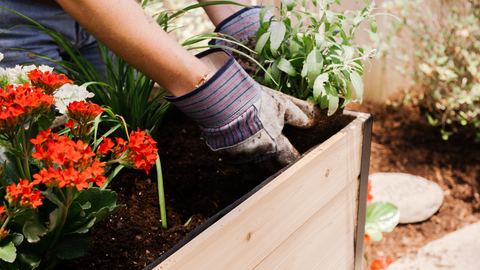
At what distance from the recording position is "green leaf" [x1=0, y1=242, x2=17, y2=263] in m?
0.43

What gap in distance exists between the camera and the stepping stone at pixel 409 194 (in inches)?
83.5

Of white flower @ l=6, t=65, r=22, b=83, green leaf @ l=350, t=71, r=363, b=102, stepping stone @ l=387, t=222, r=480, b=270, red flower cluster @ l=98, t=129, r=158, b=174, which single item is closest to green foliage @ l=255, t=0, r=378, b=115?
green leaf @ l=350, t=71, r=363, b=102

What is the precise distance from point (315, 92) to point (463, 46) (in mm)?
2436

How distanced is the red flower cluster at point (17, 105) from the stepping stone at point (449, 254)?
189 cm

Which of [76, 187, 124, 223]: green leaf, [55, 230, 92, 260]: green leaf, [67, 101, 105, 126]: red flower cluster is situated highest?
[67, 101, 105, 126]: red flower cluster

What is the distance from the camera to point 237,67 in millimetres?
752

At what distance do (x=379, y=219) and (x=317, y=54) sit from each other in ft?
3.38

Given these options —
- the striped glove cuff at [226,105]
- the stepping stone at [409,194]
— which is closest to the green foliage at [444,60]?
the stepping stone at [409,194]

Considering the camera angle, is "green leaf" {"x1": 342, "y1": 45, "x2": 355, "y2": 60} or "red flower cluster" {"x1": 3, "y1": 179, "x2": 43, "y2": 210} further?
"green leaf" {"x1": 342, "y1": 45, "x2": 355, "y2": 60}

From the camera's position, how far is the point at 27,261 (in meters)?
0.51

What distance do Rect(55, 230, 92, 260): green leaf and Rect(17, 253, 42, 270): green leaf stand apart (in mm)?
33

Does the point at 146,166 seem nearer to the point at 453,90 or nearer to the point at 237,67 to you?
the point at 237,67

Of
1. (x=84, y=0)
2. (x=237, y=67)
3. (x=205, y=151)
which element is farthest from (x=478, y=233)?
(x=84, y=0)

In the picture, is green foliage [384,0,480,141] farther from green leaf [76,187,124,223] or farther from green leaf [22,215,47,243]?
green leaf [22,215,47,243]
